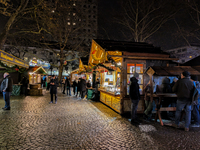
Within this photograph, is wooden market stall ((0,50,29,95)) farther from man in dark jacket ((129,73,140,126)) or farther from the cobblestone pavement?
man in dark jacket ((129,73,140,126))

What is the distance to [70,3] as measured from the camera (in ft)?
48.0

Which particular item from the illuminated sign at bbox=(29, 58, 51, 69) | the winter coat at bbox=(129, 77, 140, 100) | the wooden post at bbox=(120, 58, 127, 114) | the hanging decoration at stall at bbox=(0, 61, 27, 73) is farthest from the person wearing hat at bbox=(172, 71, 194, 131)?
the illuminated sign at bbox=(29, 58, 51, 69)

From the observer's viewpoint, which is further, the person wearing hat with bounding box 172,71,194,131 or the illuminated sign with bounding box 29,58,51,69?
the illuminated sign with bounding box 29,58,51,69

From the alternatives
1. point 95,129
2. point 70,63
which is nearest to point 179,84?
point 95,129

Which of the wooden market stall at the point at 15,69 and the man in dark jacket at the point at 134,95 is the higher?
the wooden market stall at the point at 15,69

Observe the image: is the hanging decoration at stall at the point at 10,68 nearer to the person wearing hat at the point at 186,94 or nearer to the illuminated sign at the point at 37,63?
the illuminated sign at the point at 37,63

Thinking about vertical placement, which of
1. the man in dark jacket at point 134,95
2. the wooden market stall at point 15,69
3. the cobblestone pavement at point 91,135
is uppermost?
the wooden market stall at point 15,69

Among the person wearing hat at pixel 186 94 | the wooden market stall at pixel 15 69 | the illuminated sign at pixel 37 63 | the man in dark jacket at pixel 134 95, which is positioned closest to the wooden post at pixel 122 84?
the man in dark jacket at pixel 134 95

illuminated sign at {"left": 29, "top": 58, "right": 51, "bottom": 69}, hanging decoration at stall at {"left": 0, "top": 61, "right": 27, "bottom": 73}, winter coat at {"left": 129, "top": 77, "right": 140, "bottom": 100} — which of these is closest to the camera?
winter coat at {"left": 129, "top": 77, "right": 140, "bottom": 100}

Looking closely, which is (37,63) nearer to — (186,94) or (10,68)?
(10,68)

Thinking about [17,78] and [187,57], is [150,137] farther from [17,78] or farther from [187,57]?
[187,57]

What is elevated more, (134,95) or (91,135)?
(134,95)

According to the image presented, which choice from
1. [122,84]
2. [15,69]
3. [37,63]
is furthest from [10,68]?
[37,63]

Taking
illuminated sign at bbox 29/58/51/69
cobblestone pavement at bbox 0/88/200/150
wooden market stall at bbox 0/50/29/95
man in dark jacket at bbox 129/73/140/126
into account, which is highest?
illuminated sign at bbox 29/58/51/69
